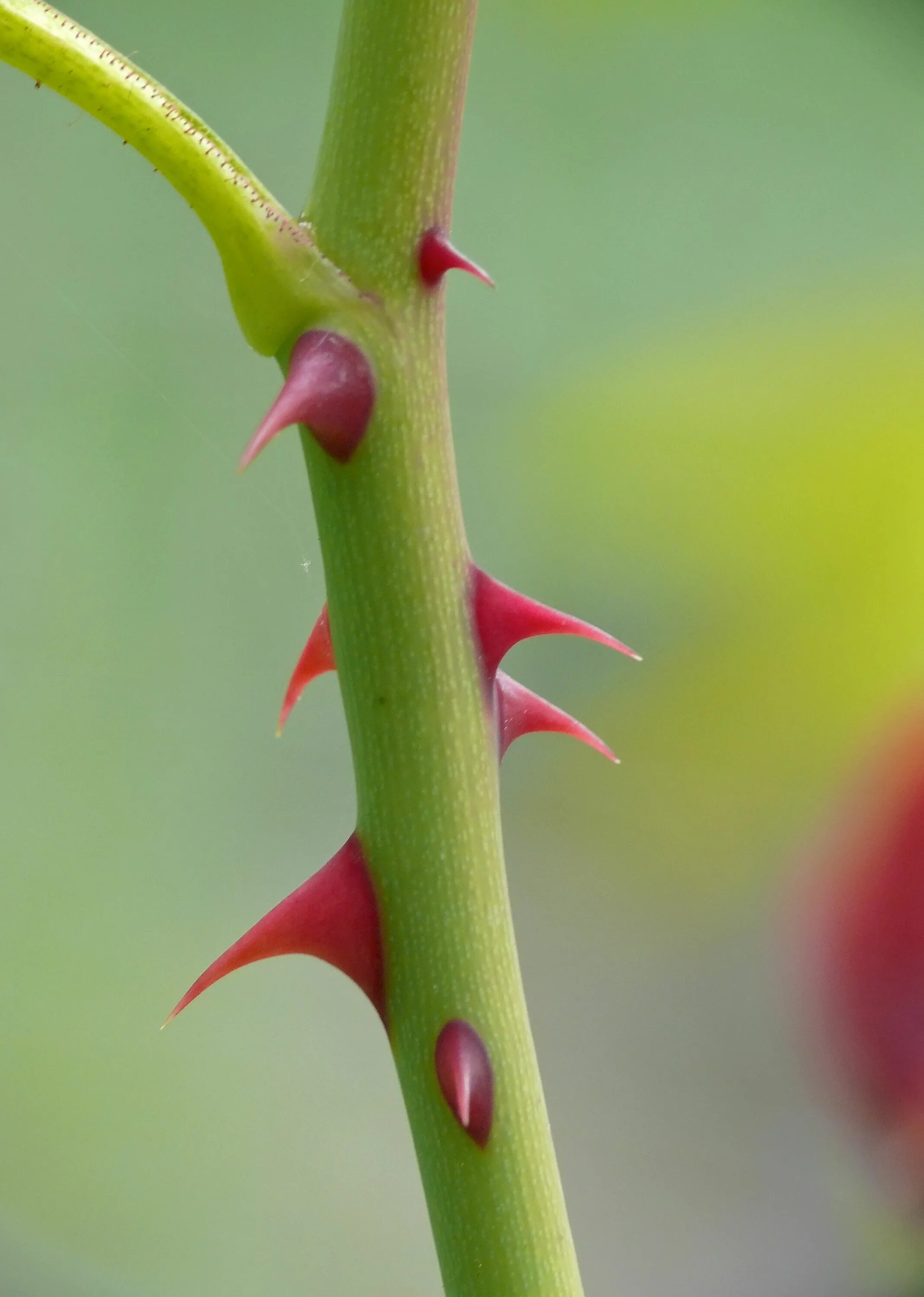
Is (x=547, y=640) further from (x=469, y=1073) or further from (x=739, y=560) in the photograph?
(x=469, y=1073)

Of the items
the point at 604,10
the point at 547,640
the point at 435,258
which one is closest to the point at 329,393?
the point at 435,258

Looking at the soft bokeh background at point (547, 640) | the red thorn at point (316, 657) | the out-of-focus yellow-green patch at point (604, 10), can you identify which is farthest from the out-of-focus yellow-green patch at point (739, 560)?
the red thorn at point (316, 657)

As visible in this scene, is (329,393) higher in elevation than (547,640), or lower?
higher

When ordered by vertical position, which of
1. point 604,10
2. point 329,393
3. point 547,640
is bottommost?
point 547,640

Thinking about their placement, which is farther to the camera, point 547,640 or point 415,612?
point 547,640

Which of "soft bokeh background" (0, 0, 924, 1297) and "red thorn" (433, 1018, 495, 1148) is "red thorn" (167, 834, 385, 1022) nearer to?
"red thorn" (433, 1018, 495, 1148)

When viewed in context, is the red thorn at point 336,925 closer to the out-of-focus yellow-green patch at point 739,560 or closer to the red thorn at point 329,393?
the red thorn at point 329,393
